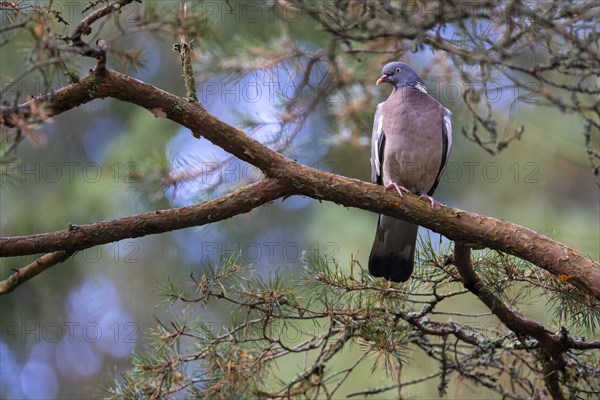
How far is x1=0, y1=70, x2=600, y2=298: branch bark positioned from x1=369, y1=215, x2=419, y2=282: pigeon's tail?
54cm

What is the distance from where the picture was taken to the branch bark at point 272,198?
225cm

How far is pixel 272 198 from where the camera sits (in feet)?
7.80

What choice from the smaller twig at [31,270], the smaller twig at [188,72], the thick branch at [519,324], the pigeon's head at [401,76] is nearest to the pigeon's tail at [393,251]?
the thick branch at [519,324]

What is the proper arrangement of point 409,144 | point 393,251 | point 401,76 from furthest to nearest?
point 401,76 < point 409,144 < point 393,251

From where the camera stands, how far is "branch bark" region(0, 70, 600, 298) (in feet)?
7.38

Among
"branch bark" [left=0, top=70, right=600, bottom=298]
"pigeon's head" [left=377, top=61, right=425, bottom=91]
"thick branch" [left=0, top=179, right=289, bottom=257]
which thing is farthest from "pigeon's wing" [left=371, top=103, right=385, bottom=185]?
"thick branch" [left=0, top=179, right=289, bottom=257]

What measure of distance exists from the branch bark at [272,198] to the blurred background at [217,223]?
49.9 inches

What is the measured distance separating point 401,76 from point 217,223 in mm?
1251

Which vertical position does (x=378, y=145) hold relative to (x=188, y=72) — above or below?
above

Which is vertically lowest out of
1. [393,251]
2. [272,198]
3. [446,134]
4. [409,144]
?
[272,198]

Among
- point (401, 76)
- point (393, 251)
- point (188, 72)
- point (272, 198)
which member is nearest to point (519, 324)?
point (393, 251)

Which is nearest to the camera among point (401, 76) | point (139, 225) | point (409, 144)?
point (139, 225)

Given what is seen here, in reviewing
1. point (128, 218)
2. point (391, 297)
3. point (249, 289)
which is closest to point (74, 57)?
point (128, 218)

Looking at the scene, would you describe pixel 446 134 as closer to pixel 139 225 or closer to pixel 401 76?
pixel 401 76
